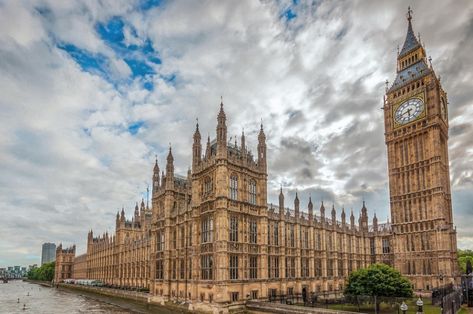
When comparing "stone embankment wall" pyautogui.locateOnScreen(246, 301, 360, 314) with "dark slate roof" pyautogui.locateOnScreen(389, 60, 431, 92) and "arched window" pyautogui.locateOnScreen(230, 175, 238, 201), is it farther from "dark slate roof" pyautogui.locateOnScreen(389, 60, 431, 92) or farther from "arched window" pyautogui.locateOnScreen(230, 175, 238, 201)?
"dark slate roof" pyautogui.locateOnScreen(389, 60, 431, 92)

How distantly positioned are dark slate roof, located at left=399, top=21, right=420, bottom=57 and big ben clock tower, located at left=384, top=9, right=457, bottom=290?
53 cm

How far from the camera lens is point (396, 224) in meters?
84.9

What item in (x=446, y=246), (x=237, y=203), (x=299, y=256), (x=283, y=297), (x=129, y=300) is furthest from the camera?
(x=129, y=300)

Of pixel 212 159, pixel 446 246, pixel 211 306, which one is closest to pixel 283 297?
pixel 211 306

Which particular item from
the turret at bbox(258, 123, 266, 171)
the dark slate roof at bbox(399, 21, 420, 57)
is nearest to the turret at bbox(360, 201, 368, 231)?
the turret at bbox(258, 123, 266, 171)

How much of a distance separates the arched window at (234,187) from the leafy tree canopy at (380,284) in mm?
21010

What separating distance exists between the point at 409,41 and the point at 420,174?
1425 inches

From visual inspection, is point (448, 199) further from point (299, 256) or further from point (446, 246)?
point (299, 256)

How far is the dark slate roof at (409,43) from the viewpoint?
9364 cm

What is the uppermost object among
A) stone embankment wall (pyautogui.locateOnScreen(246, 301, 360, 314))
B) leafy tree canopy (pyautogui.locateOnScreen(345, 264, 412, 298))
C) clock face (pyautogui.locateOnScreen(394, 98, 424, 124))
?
clock face (pyautogui.locateOnScreen(394, 98, 424, 124))

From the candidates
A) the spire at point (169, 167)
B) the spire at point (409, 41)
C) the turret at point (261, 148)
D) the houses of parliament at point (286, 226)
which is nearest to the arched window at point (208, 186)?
the houses of parliament at point (286, 226)

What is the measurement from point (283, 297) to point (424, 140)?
50.3 metres

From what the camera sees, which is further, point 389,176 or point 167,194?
point 389,176

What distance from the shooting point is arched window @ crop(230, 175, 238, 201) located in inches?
2162
